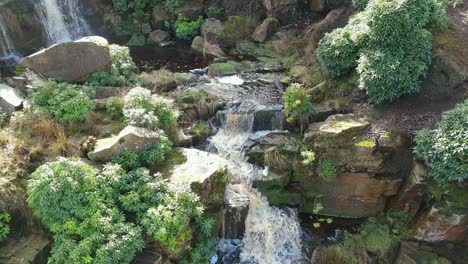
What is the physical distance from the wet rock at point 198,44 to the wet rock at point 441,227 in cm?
1136

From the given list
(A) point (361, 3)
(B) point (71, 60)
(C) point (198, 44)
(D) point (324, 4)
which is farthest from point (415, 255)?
(C) point (198, 44)

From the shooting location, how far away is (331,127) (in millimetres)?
9484

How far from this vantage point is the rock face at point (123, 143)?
324 inches

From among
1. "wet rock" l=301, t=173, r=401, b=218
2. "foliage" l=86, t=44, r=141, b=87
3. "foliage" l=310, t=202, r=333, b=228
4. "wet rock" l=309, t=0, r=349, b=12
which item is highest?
"wet rock" l=309, t=0, r=349, b=12

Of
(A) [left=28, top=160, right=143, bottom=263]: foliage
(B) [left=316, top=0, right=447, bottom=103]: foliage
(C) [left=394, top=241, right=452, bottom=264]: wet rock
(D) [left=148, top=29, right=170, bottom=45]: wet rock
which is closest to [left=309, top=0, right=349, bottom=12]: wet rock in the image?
(B) [left=316, top=0, right=447, bottom=103]: foliage

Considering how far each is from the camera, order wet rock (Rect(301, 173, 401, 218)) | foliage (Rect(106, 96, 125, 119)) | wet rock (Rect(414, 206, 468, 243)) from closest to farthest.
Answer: wet rock (Rect(414, 206, 468, 243)) → wet rock (Rect(301, 173, 401, 218)) → foliage (Rect(106, 96, 125, 119))

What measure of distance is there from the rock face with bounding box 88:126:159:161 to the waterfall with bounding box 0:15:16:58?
9355mm

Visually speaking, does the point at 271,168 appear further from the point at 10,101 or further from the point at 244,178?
the point at 10,101

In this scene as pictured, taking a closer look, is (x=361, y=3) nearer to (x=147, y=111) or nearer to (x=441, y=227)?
(x=441, y=227)

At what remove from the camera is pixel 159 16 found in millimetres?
18141

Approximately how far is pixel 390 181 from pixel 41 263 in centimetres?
767

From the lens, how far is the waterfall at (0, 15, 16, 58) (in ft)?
49.4

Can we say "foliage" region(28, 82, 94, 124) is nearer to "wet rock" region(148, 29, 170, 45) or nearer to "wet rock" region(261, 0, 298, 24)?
"wet rock" region(148, 29, 170, 45)

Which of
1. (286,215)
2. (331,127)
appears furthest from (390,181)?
(286,215)
